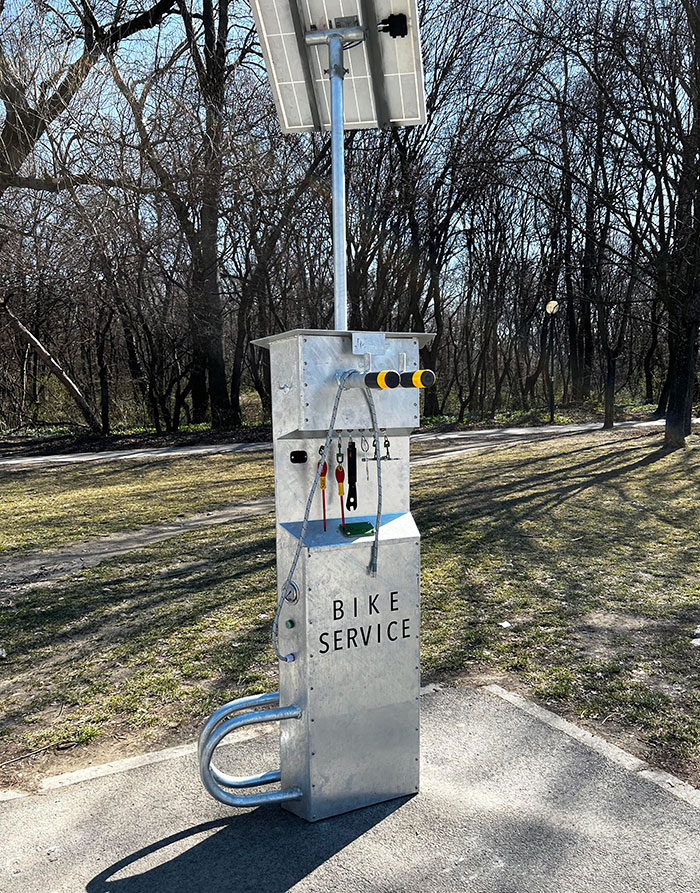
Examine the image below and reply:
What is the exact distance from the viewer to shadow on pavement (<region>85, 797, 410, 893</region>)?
237 centimetres

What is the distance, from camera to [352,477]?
283 cm

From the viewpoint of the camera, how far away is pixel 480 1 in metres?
18.3

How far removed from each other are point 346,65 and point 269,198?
14.5 meters

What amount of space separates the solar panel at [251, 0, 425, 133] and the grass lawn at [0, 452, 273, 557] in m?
5.20

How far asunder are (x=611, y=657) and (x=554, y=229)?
25.1 meters

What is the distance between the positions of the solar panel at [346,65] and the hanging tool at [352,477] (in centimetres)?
153

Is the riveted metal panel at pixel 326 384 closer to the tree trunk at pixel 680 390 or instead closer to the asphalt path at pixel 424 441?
the asphalt path at pixel 424 441

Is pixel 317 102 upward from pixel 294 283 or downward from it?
downward

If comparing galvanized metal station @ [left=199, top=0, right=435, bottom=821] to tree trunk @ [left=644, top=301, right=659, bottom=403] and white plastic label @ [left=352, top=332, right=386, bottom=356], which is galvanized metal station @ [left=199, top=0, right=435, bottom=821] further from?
tree trunk @ [left=644, top=301, right=659, bottom=403]

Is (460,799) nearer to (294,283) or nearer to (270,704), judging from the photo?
(270,704)

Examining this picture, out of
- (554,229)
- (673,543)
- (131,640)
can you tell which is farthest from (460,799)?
(554,229)

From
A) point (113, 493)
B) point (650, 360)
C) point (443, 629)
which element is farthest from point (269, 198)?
point (650, 360)

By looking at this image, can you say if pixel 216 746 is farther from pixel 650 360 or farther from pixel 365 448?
pixel 650 360

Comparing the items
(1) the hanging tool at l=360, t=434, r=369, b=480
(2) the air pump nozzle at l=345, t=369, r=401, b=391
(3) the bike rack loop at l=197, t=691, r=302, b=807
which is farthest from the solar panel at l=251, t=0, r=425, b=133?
(3) the bike rack loop at l=197, t=691, r=302, b=807
